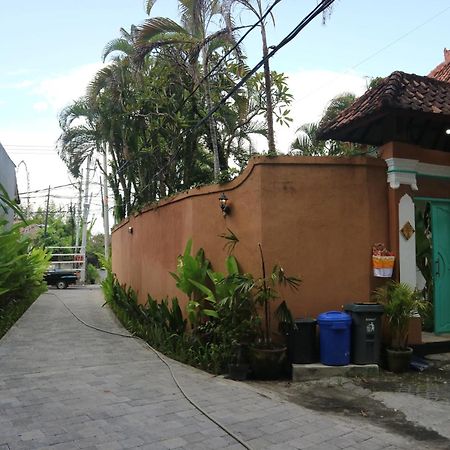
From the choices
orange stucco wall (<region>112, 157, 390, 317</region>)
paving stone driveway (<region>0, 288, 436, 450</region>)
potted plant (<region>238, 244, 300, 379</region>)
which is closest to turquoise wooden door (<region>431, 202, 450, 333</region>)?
orange stucco wall (<region>112, 157, 390, 317</region>)

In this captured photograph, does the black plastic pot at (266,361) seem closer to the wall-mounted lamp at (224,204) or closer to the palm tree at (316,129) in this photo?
the wall-mounted lamp at (224,204)

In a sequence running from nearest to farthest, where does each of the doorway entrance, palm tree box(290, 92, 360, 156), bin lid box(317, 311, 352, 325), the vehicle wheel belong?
bin lid box(317, 311, 352, 325)
the doorway entrance
palm tree box(290, 92, 360, 156)
the vehicle wheel

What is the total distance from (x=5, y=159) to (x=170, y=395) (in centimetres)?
1276

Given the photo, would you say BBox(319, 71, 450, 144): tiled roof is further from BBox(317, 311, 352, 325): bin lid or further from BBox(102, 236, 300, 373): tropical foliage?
BBox(317, 311, 352, 325): bin lid

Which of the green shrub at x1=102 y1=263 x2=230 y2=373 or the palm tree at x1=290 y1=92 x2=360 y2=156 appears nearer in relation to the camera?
the green shrub at x1=102 y1=263 x2=230 y2=373

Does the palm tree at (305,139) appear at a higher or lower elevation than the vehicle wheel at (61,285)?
higher

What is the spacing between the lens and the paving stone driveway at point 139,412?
4160 millimetres

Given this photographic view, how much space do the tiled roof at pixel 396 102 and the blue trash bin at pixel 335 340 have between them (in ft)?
9.56

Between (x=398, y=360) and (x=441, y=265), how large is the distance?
2.15 meters

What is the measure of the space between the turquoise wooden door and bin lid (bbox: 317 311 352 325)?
7.26ft

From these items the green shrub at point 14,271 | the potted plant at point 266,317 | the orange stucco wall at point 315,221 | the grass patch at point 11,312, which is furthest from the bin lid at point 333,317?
the grass patch at point 11,312

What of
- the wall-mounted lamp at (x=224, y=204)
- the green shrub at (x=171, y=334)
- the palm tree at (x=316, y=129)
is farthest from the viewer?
the palm tree at (x=316, y=129)

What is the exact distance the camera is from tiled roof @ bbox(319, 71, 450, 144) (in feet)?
22.3

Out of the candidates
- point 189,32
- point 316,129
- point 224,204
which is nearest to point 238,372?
point 224,204
